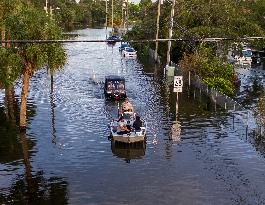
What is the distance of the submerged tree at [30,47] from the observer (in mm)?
28031

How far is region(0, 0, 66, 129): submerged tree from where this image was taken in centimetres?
2803

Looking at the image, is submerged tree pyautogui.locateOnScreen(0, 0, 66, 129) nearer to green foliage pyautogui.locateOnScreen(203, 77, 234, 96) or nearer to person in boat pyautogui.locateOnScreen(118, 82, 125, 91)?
person in boat pyautogui.locateOnScreen(118, 82, 125, 91)

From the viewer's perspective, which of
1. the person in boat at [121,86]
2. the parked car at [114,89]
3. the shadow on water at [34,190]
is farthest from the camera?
the person in boat at [121,86]

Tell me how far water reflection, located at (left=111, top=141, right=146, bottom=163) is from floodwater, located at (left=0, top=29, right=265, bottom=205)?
2.2 inches

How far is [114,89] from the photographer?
1673 inches

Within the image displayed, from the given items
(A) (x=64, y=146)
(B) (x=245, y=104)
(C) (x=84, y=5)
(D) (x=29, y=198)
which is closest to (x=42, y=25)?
(A) (x=64, y=146)

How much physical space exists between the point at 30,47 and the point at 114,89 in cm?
1525

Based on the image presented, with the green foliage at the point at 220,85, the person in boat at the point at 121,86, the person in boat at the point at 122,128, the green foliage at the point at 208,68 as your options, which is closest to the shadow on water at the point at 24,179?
the person in boat at the point at 122,128

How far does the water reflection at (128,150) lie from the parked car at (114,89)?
45.8ft

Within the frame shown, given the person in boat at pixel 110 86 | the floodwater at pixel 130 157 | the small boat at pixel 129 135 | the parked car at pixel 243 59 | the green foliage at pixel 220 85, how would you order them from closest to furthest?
the floodwater at pixel 130 157 → the small boat at pixel 129 135 → the person in boat at pixel 110 86 → the green foliage at pixel 220 85 → the parked car at pixel 243 59

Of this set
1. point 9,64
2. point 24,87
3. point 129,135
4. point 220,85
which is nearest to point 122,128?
point 129,135

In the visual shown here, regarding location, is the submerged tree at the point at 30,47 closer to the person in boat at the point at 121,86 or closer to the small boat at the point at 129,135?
the small boat at the point at 129,135

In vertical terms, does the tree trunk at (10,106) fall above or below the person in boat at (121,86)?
below

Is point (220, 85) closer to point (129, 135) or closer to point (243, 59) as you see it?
point (129, 135)
